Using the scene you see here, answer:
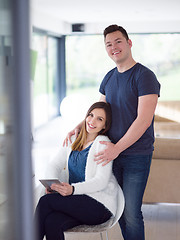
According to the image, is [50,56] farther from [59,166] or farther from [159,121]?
[59,166]

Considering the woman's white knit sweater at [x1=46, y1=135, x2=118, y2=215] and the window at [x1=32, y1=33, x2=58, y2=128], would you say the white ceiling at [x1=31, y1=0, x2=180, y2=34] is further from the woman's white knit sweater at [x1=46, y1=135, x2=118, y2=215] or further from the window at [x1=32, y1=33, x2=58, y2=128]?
the woman's white knit sweater at [x1=46, y1=135, x2=118, y2=215]

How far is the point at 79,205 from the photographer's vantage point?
6.33 feet

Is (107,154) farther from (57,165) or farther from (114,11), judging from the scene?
(114,11)

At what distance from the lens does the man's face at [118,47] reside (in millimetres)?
1884

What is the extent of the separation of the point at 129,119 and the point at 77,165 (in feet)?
1.31

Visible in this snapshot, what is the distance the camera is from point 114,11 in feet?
27.1

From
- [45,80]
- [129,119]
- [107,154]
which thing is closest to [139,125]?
[129,119]

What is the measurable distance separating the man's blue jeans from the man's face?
50 cm

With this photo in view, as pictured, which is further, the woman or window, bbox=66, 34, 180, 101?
window, bbox=66, 34, 180, 101

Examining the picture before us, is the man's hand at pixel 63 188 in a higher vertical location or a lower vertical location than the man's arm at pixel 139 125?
lower

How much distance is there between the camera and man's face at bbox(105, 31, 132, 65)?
188 cm

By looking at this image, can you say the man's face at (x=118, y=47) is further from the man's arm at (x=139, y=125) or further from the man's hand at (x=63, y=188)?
the man's hand at (x=63, y=188)

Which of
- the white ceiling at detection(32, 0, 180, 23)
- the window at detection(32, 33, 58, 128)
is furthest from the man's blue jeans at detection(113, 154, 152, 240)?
the window at detection(32, 33, 58, 128)

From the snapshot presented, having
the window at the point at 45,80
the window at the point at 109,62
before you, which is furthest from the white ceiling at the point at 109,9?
the window at the point at 109,62
